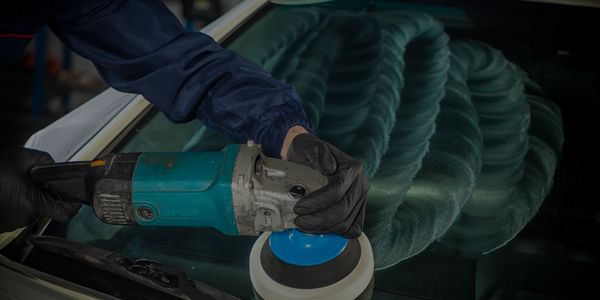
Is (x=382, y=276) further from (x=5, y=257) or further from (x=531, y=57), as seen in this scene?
(x=531, y=57)

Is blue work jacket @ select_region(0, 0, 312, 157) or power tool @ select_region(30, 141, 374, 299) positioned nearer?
power tool @ select_region(30, 141, 374, 299)

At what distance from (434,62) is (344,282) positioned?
2.63ft

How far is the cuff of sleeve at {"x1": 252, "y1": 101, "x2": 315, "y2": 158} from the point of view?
4.05 ft

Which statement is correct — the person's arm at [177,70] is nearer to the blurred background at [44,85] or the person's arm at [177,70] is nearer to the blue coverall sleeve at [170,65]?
the blue coverall sleeve at [170,65]

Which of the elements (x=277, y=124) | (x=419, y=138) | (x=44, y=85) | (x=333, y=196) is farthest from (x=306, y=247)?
(x=44, y=85)

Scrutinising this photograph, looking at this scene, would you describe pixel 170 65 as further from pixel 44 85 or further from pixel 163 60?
pixel 44 85

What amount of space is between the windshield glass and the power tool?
0.18 feet

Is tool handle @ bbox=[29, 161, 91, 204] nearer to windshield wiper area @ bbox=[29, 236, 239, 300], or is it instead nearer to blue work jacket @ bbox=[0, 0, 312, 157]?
windshield wiper area @ bbox=[29, 236, 239, 300]

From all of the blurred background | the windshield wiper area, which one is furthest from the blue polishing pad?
the blurred background

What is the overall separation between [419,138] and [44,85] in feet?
9.69

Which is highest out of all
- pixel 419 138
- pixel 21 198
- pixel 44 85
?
pixel 21 198

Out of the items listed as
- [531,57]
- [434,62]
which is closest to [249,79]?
[434,62]

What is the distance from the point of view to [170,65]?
1352mm

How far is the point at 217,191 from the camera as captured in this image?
1.07m
